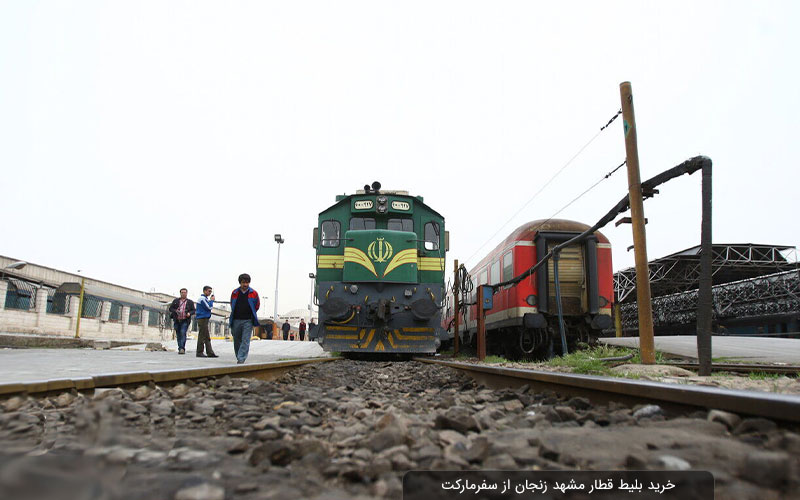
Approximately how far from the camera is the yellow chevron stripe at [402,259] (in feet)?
34.1

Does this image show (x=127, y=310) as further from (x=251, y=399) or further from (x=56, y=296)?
(x=251, y=399)

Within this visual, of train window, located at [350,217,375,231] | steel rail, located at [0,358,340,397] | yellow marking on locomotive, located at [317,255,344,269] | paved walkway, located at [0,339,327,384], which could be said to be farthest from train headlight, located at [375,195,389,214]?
steel rail, located at [0,358,340,397]

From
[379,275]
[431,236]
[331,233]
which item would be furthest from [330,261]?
[431,236]

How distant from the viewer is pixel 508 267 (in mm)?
11336

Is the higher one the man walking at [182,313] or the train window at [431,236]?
the train window at [431,236]

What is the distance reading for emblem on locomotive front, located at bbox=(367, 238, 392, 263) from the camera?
10.4m

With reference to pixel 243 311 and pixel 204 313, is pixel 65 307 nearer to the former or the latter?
pixel 204 313

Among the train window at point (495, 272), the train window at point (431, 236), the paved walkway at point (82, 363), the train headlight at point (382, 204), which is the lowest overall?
the paved walkway at point (82, 363)

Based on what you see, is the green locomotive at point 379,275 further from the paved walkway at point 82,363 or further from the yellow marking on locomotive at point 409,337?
the paved walkway at point 82,363

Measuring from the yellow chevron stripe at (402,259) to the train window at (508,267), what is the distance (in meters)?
2.27

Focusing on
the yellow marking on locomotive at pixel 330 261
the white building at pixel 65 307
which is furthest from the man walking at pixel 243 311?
the white building at pixel 65 307

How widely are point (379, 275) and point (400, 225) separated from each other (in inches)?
60.8

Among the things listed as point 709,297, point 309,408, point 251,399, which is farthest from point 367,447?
point 709,297

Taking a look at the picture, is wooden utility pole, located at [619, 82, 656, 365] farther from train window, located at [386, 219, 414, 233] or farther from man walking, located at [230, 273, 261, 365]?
man walking, located at [230, 273, 261, 365]
